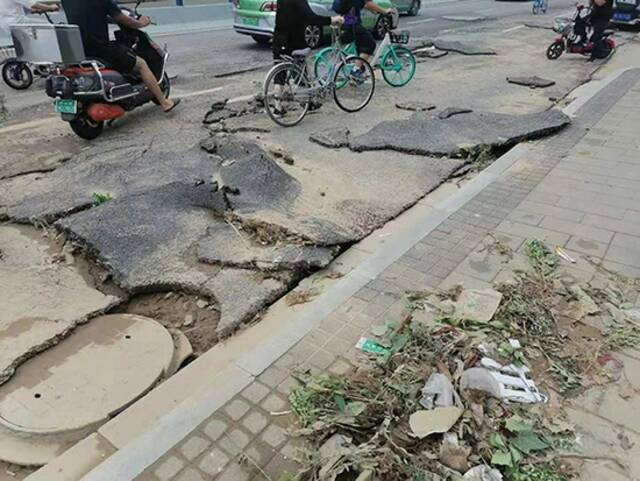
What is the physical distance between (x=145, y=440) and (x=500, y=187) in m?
3.87

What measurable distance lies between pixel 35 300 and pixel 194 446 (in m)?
1.76

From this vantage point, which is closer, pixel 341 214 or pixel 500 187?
pixel 341 214

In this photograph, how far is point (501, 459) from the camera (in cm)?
214

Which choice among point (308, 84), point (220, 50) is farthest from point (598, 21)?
point (220, 50)

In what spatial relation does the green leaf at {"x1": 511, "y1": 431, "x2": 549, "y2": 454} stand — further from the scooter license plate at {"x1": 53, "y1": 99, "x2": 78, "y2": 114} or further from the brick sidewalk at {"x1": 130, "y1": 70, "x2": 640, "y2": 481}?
the scooter license plate at {"x1": 53, "y1": 99, "x2": 78, "y2": 114}

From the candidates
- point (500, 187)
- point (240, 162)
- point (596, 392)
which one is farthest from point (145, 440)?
point (500, 187)

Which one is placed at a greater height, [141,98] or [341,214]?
[141,98]

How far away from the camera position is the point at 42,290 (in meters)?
3.45

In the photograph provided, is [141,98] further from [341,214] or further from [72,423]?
[72,423]

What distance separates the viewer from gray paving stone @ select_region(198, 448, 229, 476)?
7.16 feet

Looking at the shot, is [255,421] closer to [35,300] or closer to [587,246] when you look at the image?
[35,300]

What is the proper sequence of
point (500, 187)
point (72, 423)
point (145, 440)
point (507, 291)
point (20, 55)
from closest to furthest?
point (145, 440) → point (72, 423) → point (507, 291) → point (500, 187) → point (20, 55)

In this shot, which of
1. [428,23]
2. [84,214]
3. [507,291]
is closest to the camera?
[507,291]

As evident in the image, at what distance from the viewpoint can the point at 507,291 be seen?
3.29 metres
